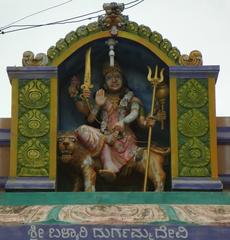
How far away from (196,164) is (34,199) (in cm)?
245

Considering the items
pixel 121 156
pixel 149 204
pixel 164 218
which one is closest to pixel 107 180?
pixel 121 156

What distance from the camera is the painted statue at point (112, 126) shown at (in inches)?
559

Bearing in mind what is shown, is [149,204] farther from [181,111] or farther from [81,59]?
[81,59]

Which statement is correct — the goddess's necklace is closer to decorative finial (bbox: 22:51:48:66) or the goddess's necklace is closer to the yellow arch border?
the yellow arch border

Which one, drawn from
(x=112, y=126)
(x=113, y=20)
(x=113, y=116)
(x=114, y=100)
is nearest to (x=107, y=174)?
(x=112, y=126)

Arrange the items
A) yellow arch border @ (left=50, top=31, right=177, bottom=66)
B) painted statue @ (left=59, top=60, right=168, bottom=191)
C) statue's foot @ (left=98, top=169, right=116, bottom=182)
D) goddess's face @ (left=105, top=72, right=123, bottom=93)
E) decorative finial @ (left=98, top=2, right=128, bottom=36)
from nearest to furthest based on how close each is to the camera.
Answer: statue's foot @ (left=98, top=169, right=116, bottom=182) → painted statue @ (left=59, top=60, right=168, bottom=191) → yellow arch border @ (left=50, top=31, right=177, bottom=66) → decorative finial @ (left=98, top=2, right=128, bottom=36) → goddess's face @ (left=105, top=72, right=123, bottom=93)

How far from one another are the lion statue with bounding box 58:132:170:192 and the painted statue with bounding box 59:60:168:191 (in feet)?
0.05

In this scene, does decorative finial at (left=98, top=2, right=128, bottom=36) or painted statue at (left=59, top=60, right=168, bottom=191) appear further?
decorative finial at (left=98, top=2, right=128, bottom=36)

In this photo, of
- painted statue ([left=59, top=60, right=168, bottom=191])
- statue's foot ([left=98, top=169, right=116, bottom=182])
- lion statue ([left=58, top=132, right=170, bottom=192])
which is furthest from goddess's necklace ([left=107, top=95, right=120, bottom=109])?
statue's foot ([left=98, top=169, right=116, bottom=182])

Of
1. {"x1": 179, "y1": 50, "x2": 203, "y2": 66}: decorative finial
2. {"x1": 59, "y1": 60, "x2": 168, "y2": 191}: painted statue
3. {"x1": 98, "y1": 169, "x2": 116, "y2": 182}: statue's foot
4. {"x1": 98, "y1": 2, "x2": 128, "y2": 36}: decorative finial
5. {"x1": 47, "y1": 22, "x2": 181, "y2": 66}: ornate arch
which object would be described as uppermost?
{"x1": 98, "y1": 2, "x2": 128, "y2": 36}: decorative finial

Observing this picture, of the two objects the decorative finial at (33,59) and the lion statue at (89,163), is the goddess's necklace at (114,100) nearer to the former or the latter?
the lion statue at (89,163)

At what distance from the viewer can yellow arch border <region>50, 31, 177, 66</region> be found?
14438 millimetres

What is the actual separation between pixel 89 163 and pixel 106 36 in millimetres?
1967

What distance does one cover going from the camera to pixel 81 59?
14.7m
